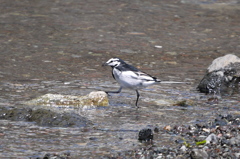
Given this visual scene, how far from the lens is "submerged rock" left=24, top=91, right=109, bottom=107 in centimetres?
884

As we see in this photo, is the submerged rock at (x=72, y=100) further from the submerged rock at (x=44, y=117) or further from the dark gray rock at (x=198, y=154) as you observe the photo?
the dark gray rock at (x=198, y=154)

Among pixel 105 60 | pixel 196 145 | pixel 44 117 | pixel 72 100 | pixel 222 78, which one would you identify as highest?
pixel 105 60

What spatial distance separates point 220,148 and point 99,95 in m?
3.16

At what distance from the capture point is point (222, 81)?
10547mm

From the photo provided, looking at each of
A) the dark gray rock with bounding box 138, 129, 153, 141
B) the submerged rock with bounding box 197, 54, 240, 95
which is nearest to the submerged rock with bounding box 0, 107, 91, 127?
the dark gray rock with bounding box 138, 129, 153, 141

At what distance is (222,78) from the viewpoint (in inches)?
417

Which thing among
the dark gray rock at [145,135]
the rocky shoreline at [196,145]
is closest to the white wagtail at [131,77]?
the rocky shoreline at [196,145]

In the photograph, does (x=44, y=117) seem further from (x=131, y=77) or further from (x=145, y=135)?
(x=131, y=77)

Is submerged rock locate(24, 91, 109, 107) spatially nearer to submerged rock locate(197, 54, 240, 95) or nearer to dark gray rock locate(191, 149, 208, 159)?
submerged rock locate(197, 54, 240, 95)

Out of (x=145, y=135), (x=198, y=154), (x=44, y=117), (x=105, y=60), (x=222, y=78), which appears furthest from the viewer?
(x=105, y=60)

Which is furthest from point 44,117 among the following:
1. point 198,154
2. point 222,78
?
point 222,78

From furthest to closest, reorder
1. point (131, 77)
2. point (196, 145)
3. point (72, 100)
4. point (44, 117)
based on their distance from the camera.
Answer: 1. point (131, 77)
2. point (72, 100)
3. point (44, 117)
4. point (196, 145)

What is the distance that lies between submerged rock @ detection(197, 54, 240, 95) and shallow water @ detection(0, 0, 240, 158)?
12.0 inches

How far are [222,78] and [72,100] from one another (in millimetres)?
3403
